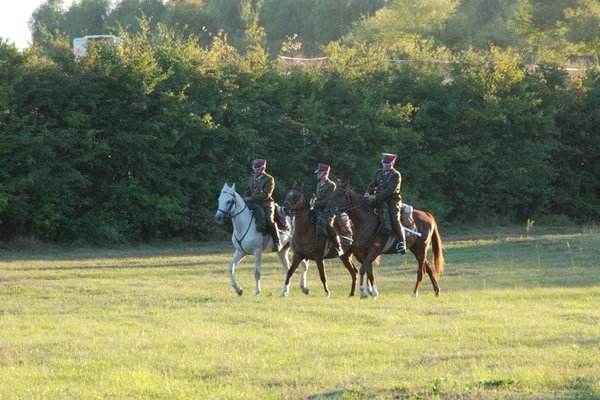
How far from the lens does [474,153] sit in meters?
42.5

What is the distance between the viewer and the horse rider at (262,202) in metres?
22.5

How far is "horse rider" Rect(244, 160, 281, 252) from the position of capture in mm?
22516

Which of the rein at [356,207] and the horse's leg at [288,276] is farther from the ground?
the rein at [356,207]

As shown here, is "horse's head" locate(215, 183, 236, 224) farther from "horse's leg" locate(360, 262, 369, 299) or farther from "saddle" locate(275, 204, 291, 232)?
"horse's leg" locate(360, 262, 369, 299)

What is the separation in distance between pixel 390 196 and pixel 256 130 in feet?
54.0

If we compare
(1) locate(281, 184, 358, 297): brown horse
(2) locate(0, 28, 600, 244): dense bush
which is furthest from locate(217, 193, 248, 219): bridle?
(2) locate(0, 28, 600, 244): dense bush

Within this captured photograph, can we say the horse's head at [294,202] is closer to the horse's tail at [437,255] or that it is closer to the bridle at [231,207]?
the bridle at [231,207]

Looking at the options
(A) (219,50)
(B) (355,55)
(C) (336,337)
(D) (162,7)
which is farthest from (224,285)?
(D) (162,7)

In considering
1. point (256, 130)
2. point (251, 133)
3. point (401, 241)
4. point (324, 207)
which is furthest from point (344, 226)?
point (256, 130)

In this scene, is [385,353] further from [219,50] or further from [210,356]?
[219,50]

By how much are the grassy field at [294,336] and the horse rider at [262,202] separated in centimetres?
126

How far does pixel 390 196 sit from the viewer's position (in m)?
21.6

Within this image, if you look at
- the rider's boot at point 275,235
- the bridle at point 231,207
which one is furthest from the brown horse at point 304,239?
the bridle at point 231,207

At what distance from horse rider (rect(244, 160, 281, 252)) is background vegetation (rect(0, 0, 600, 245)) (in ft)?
40.8
